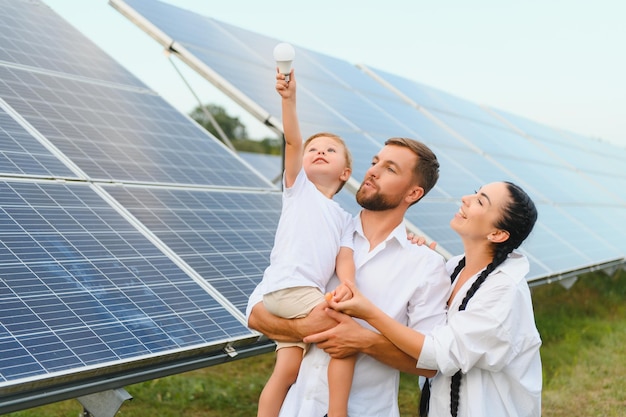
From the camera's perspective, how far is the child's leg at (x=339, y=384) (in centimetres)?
324

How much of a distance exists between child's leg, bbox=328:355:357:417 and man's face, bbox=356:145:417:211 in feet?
2.42

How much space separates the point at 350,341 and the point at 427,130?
9.48 metres

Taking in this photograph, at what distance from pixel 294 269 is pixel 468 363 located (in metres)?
0.84

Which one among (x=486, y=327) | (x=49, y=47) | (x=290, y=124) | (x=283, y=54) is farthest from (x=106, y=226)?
(x=49, y=47)

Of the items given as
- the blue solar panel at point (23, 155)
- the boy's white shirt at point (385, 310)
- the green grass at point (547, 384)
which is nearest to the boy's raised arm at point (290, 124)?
the boy's white shirt at point (385, 310)

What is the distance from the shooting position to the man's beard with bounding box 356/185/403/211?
3457mm

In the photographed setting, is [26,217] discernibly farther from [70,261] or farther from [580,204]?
[580,204]

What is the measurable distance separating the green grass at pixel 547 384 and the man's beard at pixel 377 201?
4.78 meters

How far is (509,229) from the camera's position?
11.0ft

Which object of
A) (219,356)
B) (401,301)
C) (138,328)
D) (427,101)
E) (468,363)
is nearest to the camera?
(468,363)

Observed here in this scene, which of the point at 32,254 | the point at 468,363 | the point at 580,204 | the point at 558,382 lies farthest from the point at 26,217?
the point at 580,204

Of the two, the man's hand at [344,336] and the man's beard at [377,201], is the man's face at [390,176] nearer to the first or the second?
the man's beard at [377,201]

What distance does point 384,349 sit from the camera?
325 centimetres

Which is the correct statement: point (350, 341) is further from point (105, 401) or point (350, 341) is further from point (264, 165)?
point (264, 165)
